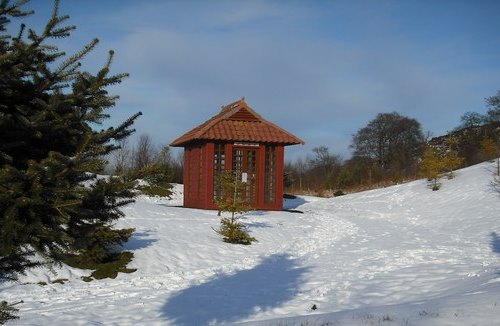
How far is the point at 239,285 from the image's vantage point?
9680 millimetres

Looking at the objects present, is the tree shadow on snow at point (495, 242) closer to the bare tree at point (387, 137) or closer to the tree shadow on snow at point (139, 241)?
the tree shadow on snow at point (139, 241)

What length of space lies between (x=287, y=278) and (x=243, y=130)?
1218cm

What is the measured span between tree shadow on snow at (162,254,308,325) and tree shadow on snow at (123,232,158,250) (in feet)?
8.76

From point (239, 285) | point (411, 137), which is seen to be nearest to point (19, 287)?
point (239, 285)

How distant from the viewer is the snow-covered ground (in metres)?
7.08

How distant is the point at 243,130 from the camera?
21844 mm

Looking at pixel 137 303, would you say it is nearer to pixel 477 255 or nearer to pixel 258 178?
pixel 477 255

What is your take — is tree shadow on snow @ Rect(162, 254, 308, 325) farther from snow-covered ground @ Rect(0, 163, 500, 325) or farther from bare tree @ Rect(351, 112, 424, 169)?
bare tree @ Rect(351, 112, 424, 169)

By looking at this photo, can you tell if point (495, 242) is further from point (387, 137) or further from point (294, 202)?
point (387, 137)

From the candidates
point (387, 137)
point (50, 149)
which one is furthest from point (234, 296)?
point (387, 137)

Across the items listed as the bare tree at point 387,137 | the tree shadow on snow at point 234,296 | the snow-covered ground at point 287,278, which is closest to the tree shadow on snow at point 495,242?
the snow-covered ground at point 287,278

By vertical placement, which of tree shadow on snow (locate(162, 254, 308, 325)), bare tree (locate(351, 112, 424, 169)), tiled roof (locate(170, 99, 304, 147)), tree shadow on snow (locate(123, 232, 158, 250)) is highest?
bare tree (locate(351, 112, 424, 169))

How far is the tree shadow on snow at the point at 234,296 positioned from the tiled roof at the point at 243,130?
1036 cm

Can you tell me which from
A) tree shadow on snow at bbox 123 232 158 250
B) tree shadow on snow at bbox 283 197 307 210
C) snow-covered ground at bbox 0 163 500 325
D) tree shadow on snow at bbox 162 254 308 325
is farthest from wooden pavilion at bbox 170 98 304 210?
tree shadow on snow at bbox 162 254 308 325
